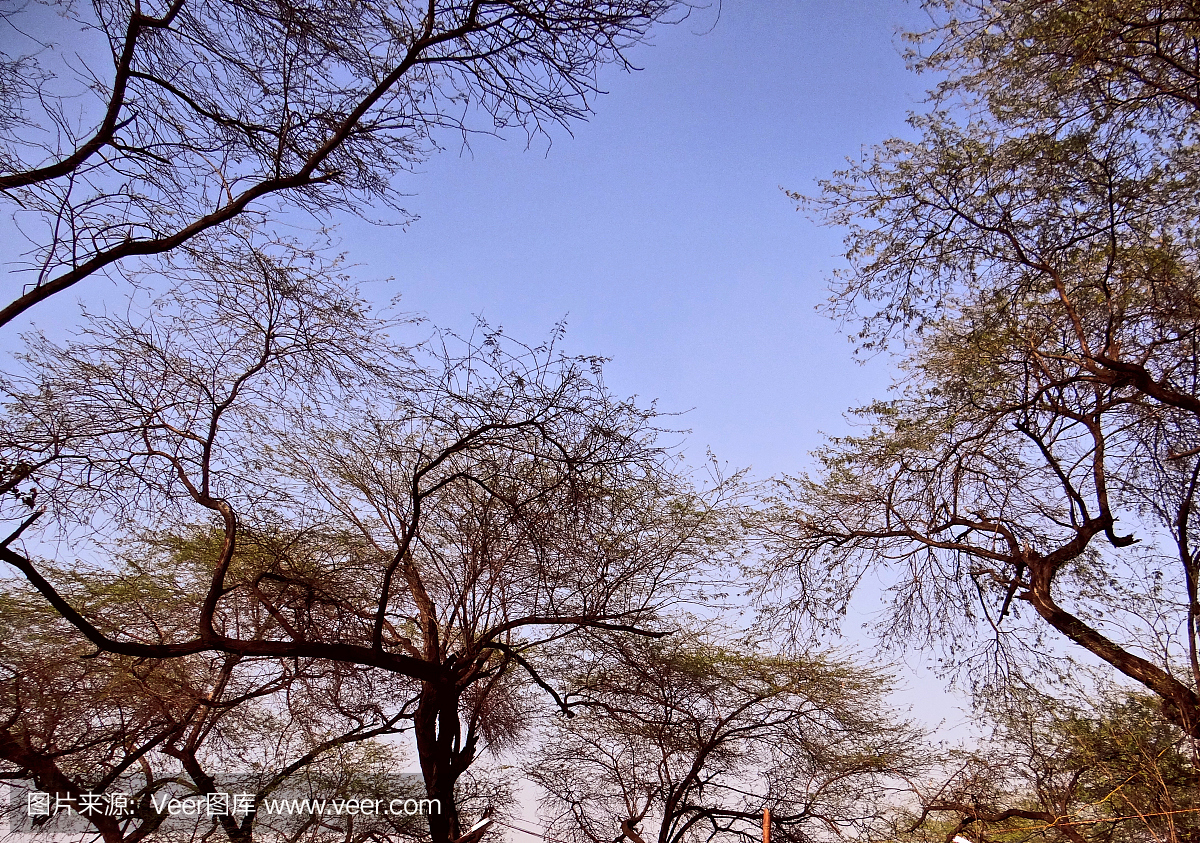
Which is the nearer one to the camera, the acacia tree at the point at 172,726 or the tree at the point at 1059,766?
the tree at the point at 1059,766

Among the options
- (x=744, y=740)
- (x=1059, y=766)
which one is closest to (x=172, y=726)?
(x=744, y=740)

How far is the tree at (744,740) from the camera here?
9.24 meters

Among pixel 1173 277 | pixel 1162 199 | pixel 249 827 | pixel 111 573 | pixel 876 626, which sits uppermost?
pixel 111 573

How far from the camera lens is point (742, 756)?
31.7 ft

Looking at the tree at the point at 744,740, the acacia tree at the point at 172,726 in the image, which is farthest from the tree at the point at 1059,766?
the acacia tree at the point at 172,726

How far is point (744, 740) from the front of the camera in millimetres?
9734

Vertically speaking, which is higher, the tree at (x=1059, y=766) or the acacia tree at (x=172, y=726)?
the acacia tree at (x=172, y=726)

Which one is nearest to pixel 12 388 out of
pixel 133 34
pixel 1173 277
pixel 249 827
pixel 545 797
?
pixel 133 34

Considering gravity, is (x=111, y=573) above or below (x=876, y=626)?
above

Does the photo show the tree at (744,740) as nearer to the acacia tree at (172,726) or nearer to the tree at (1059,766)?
the tree at (1059,766)

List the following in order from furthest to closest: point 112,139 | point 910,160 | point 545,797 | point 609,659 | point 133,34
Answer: point 545,797
point 609,659
point 910,160
point 112,139
point 133,34

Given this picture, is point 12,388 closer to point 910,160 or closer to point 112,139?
point 112,139

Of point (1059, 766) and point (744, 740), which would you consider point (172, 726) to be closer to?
point (744, 740)

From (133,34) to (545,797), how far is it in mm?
9316
